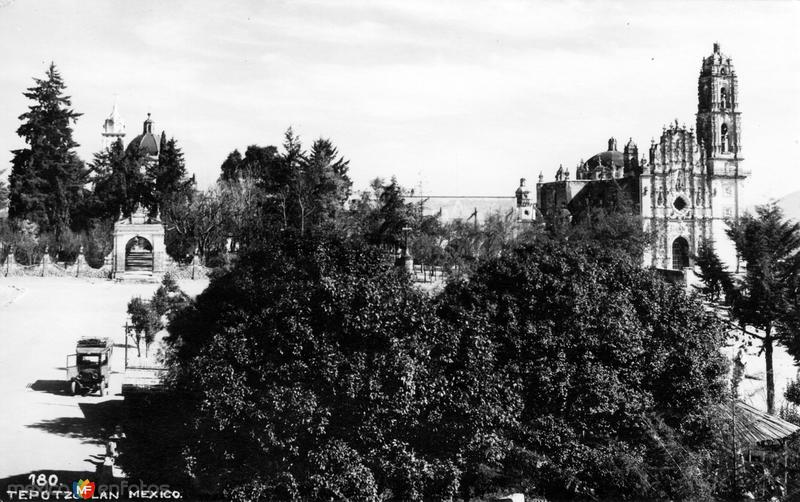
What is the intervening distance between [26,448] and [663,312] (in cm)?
1246

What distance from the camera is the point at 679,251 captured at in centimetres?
6481

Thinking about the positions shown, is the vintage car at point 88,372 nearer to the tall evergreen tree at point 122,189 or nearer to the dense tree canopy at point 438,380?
the dense tree canopy at point 438,380

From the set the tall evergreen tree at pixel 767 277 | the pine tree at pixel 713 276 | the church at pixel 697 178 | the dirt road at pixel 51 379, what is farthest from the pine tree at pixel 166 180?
the tall evergreen tree at pixel 767 277

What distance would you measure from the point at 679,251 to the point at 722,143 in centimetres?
980

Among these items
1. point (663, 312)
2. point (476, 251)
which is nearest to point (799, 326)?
point (663, 312)

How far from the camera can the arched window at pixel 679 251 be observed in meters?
64.4

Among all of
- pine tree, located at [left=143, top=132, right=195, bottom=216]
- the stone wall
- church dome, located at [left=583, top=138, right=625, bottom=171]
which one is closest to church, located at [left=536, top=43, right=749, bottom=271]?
church dome, located at [left=583, top=138, right=625, bottom=171]

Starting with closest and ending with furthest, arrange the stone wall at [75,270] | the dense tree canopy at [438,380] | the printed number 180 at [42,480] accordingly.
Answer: the dense tree canopy at [438,380]
the printed number 180 at [42,480]
the stone wall at [75,270]

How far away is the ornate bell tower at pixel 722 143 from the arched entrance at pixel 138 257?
43.3 meters

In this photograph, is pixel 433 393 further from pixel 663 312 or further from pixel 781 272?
pixel 781 272

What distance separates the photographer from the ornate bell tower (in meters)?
65.4

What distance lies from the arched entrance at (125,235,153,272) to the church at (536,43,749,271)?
3373cm

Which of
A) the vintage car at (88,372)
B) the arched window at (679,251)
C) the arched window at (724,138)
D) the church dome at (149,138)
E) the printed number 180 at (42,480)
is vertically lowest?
the printed number 180 at (42,480)

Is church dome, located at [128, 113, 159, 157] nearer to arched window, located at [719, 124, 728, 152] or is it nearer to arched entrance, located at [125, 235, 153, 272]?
arched entrance, located at [125, 235, 153, 272]
